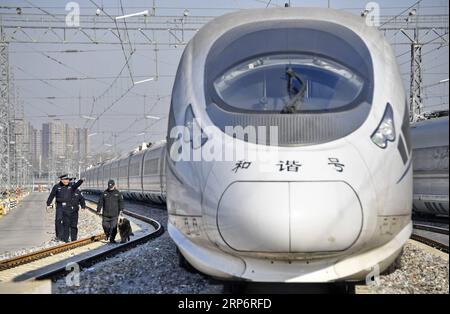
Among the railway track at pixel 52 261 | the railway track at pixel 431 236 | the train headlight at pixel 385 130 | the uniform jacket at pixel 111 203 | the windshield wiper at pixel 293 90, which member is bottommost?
the railway track at pixel 52 261

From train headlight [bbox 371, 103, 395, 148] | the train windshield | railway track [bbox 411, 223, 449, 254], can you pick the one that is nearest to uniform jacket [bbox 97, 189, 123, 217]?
railway track [bbox 411, 223, 449, 254]

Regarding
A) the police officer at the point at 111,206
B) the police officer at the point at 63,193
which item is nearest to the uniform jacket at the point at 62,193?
the police officer at the point at 63,193

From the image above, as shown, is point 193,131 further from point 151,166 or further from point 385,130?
point 151,166

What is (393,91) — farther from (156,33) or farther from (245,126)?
(156,33)

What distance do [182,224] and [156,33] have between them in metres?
20.5

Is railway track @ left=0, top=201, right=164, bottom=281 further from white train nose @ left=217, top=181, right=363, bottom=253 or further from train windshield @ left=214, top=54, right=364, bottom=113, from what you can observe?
white train nose @ left=217, top=181, right=363, bottom=253

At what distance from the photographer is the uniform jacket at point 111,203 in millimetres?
13297

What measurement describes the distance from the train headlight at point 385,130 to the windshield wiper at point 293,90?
73 cm

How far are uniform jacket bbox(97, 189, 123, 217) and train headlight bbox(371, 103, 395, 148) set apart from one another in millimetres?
8970

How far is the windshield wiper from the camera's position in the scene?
5215 millimetres

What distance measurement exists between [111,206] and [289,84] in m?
8.86

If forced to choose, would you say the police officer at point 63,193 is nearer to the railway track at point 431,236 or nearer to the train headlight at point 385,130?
the railway track at point 431,236

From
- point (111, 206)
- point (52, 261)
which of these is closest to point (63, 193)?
point (111, 206)
